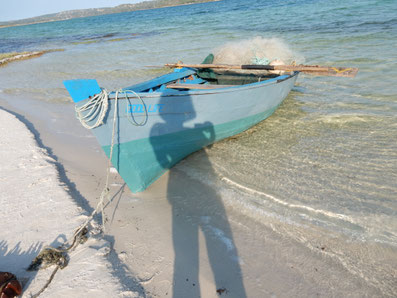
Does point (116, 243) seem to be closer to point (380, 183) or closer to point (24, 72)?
point (380, 183)

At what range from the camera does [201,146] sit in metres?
5.54

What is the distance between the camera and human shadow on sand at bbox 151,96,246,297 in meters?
2.95

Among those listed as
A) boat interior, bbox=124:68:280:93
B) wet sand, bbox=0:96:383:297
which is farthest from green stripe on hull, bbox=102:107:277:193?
boat interior, bbox=124:68:280:93

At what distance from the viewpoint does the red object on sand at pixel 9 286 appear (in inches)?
100

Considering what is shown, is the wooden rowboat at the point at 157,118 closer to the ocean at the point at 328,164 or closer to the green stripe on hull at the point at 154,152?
the green stripe on hull at the point at 154,152

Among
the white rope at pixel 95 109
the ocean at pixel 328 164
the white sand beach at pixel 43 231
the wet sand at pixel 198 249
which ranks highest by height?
the white rope at pixel 95 109

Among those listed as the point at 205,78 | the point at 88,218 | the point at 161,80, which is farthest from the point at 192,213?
the point at 205,78

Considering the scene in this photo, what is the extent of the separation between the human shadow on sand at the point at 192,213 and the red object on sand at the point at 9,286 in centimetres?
155

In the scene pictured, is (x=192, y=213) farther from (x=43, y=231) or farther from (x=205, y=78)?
(x=205, y=78)

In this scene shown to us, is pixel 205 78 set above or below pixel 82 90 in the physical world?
below

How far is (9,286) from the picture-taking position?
102 inches

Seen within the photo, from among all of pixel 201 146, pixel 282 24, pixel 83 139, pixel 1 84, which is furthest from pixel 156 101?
pixel 282 24

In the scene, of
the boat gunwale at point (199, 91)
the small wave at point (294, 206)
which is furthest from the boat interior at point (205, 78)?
the small wave at point (294, 206)

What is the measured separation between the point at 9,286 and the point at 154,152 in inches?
101
